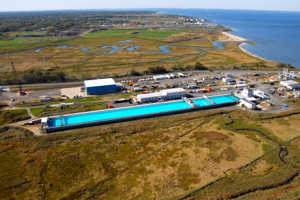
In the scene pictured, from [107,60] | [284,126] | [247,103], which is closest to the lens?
[284,126]

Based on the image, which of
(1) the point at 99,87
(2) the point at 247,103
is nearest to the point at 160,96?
(1) the point at 99,87

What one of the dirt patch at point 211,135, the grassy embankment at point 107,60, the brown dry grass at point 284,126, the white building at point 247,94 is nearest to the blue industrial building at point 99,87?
the grassy embankment at point 107,60

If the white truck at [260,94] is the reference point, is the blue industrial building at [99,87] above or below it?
above

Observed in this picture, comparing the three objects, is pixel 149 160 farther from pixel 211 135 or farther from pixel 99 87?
pixel 99 87

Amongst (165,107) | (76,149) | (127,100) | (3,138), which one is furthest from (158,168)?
(3,138)

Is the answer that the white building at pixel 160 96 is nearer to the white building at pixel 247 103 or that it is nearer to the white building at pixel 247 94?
the white building at pixel 247 103

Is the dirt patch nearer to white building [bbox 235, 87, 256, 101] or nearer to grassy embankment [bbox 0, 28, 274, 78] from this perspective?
white building [bbox 235, 87, 256, 101]

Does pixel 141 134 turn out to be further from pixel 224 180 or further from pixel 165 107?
pixel 224 180

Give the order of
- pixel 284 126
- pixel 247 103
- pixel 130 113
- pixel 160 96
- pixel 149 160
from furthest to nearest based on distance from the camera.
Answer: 1. pixel 160 96
2. pixel 247 103
3. pixel 130 113
4. pixel 284 126
5. pixel 149 160

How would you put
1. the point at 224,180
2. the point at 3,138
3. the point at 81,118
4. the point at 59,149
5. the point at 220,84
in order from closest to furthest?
the point at 224,180 → the point at 59,149 → the point at 3,138 → the point at 81,118 → the point at 220,84
